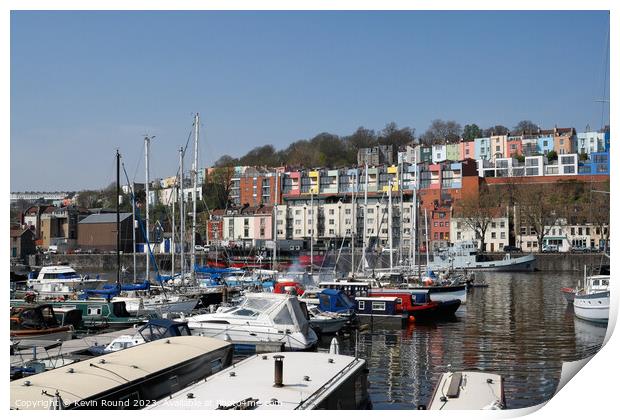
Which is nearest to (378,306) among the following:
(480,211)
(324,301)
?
(324,301)

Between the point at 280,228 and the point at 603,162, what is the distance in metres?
30.1

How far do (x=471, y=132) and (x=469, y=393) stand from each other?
3344 inches

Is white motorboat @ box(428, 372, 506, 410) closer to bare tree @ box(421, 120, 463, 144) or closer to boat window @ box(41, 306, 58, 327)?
boat window @ box(41, 306, 58, 327)

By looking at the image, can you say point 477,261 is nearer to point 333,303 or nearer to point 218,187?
point 218,187

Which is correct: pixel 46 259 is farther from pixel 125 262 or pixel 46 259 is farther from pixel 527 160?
pixel 527 160

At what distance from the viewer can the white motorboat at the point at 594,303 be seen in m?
19.6

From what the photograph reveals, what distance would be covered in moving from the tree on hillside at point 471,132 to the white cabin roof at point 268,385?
8194 cm

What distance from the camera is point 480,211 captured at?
5834 centimetres

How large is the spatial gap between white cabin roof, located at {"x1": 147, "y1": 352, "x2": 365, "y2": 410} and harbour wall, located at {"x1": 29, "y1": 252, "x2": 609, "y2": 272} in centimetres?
2691

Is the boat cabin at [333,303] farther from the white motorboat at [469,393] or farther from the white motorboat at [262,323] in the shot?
the white motorboat at [469,393]

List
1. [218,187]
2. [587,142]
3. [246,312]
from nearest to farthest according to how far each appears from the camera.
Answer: [246,312] < [218,187] < [587,142]

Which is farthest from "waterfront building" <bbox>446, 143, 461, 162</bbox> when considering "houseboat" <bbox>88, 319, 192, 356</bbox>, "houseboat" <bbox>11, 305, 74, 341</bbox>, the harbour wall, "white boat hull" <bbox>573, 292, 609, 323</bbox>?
"houseboat" <bbox>88, 319, 192, 356</bbox>

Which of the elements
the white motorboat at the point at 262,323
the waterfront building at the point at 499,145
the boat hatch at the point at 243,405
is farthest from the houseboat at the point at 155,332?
the waterfront building at the point at 499,145
